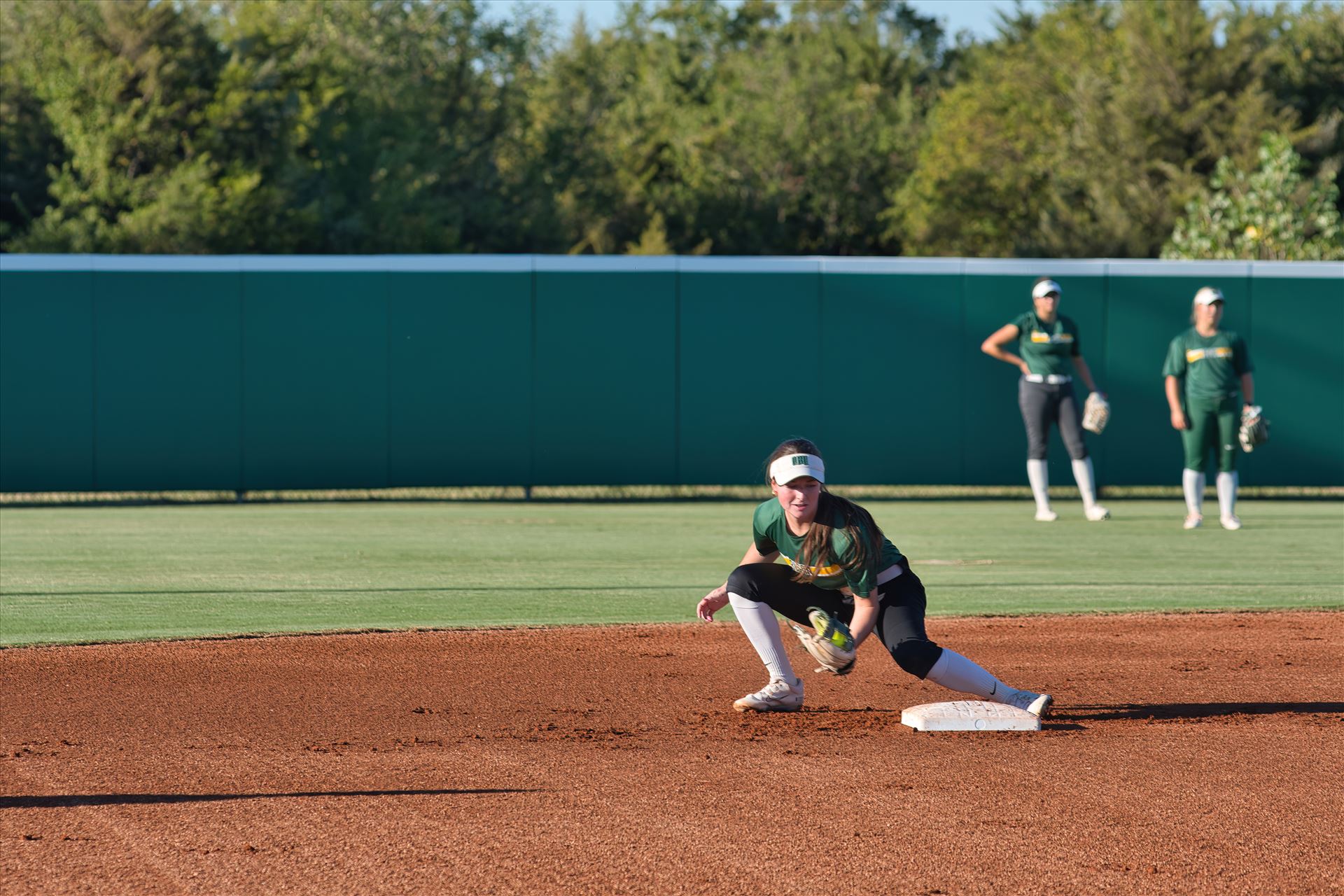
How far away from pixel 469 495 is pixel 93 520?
4.41 m

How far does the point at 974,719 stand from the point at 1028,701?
0.87 feet

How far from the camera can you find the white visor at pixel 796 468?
551 centimetres

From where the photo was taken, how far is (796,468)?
18.1ft

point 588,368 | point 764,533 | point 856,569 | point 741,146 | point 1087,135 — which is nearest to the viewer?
point 856,569

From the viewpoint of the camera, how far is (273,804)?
4762mm

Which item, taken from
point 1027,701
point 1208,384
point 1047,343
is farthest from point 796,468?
point 1047,343

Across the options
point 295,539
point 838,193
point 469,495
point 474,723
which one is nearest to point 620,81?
point 838,193

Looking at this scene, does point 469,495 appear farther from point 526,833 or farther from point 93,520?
point 526,833

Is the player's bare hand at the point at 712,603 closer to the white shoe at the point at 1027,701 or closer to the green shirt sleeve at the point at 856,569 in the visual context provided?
the green shirt sleeve at the point at 856,569

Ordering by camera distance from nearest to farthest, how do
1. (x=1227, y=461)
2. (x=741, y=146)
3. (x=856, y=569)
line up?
(x=856, y=569), (x=1227, y=461), (x=741, y=146)

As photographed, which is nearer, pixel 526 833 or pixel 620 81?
pixel 526 833

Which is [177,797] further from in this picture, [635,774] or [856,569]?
[856,569]

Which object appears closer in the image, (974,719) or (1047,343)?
(974,719)

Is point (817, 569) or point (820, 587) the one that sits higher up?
point (817, 569)
